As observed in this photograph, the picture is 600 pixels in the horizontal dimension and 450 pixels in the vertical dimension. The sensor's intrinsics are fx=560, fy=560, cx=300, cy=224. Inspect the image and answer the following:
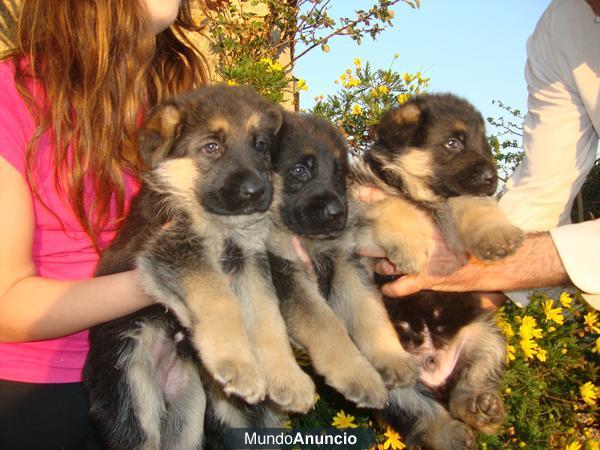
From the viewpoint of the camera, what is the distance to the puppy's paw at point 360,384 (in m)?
2.24

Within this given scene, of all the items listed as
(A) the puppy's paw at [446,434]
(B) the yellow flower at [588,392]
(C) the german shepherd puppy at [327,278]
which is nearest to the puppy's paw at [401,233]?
(C) the german shepherd puppy at [327,278]

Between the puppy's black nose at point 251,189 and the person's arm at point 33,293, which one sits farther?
the puppy's black nose at point 251,189

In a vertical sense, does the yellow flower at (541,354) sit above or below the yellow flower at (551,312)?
below

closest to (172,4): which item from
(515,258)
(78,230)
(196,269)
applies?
(78,230)

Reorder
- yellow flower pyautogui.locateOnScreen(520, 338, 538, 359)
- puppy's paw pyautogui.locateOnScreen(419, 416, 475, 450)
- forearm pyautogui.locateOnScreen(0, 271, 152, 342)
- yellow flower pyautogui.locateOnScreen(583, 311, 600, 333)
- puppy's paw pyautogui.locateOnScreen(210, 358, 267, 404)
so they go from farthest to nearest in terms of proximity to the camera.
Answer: yellow flower pyautogui.locateOnScreen(583, 311, 600, 333) → yellow flower pyautogui.locateOnScreen(520, 338, 538, 359) → puppy's paw pyautogui.locateOnScreen(419, 416, 475, 450) → forearm pyautogui.locateOnScreen(0, 271, 152, 342) → puppy's paw pyautogui.locateOnScreen(210, 358, 267, 404)

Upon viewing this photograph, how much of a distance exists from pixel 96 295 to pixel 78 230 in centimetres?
47

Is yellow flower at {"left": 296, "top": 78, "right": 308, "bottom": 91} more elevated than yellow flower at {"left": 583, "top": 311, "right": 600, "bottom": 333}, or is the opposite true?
yellow flower at {"left": 296, "top": 78, "right": 308, "bottom": 91}

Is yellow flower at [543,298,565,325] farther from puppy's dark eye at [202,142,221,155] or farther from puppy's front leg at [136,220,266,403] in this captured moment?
puppy's dark eye at [202,142,221,155]

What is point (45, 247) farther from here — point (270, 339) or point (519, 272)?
point (519, 272)

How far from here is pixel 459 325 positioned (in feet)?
9.41

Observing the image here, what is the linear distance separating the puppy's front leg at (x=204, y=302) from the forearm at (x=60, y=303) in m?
0.10

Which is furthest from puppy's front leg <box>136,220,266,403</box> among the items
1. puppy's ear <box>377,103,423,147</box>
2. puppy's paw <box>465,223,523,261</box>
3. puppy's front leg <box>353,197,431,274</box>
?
puppy's ear <box>377,103,423,147</box>

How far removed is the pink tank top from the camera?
Result: 7.95 ft

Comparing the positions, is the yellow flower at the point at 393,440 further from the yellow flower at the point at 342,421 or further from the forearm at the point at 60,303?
the forearm at the point at 60,303
